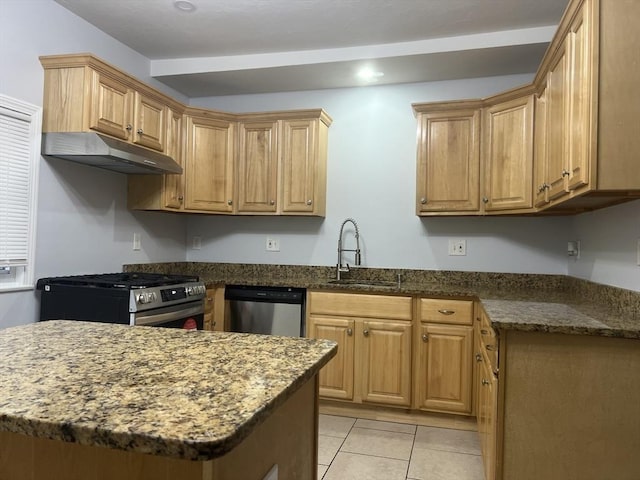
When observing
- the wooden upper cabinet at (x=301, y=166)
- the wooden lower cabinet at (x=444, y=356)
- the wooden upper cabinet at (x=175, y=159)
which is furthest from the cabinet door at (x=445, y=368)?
the wooden upper cabinet at (x=175, y=159)

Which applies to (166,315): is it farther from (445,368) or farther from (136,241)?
(445,368)

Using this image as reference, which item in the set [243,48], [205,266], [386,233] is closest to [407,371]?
[386,233]

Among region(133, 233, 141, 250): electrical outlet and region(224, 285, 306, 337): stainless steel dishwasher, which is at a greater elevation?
region(133, 233, 141, 250): electrical outlet

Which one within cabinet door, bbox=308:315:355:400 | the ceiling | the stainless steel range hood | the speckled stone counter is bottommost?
cabinet door, bbox=308:315:355:400

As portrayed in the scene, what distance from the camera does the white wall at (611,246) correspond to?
202cm

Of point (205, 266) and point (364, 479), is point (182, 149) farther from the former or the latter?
point (364, 479)

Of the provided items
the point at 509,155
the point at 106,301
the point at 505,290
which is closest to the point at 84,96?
the point at 106,301

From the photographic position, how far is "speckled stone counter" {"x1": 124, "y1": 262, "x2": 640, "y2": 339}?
1768 mm

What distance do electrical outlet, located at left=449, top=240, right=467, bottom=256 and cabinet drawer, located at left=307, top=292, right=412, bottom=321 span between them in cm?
70

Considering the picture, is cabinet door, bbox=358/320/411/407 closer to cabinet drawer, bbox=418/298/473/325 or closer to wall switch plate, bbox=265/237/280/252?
cabinet drawer, bbox=418/298/473/325

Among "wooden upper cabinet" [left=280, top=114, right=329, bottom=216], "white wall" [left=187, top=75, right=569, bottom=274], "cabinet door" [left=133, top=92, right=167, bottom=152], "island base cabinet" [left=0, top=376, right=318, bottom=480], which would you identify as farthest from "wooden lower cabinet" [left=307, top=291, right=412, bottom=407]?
"island base cabinet" [left=0, top=376, right=318, bottom=480]

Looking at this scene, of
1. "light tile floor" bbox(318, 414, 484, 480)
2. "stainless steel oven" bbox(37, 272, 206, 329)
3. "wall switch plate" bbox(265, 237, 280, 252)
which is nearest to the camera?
"light tile floor" bbox(318, 414, 484, 480)

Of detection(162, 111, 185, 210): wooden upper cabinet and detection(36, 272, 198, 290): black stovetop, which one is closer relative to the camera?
detection(36, 272, 198, 290): black stovetop

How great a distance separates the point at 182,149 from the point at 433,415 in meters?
2.67
